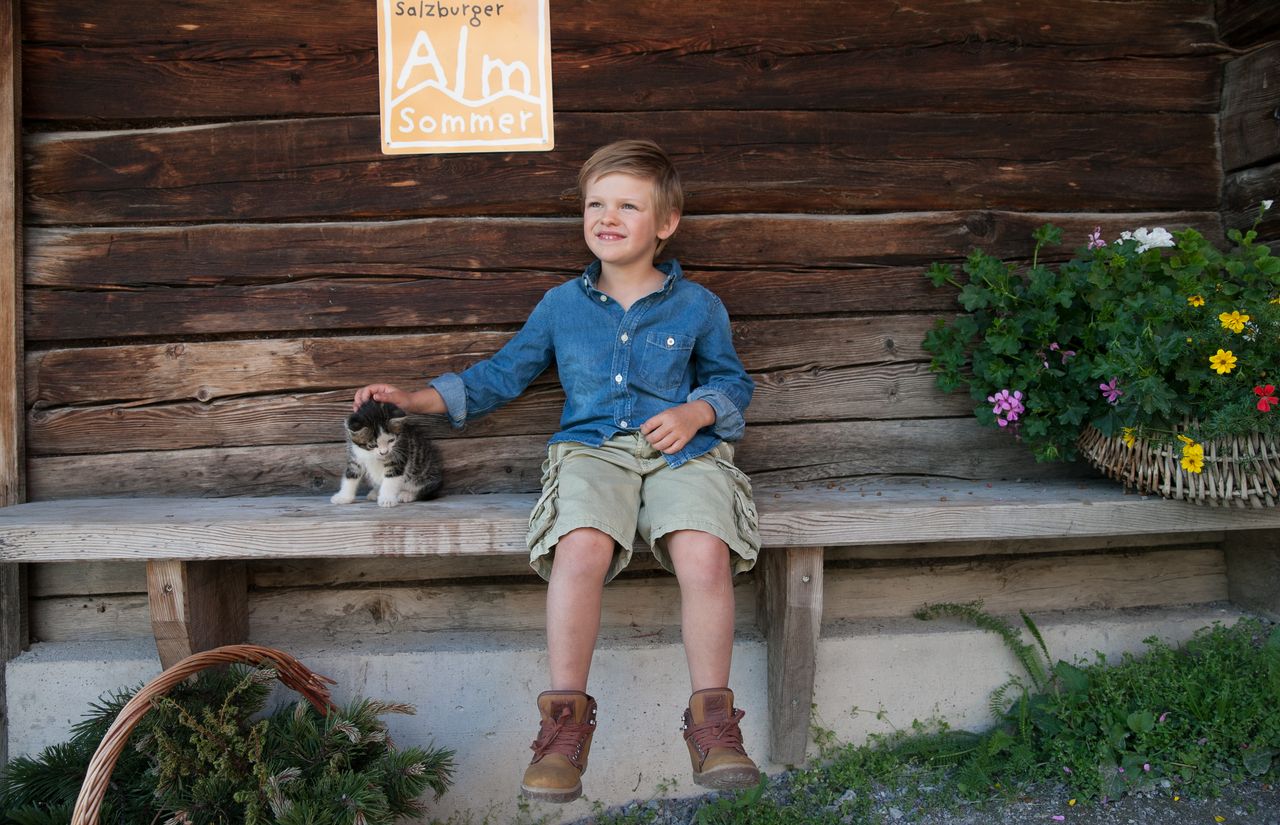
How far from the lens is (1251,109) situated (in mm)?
2986

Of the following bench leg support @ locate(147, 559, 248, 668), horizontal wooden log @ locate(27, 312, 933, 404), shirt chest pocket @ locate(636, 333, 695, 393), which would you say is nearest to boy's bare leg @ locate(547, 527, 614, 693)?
shirt chest pocket @ locate(636, 333, 695, 393)

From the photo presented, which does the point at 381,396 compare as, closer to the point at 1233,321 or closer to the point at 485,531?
the point at 485,531

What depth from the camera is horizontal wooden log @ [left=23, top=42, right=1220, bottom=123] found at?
9.14ft

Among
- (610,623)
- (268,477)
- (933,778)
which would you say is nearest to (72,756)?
(268,477)

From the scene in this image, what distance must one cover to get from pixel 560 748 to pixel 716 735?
35 cm

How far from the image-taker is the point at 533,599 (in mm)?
2934

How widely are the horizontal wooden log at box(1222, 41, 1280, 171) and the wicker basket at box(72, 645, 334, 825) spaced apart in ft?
10.9

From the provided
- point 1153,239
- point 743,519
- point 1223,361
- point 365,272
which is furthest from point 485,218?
point 1223,361

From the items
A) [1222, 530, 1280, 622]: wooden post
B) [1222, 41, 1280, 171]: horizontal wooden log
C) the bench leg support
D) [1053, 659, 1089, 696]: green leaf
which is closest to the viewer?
the bench leg support

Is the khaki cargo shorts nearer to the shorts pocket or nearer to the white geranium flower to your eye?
the shorts pocket

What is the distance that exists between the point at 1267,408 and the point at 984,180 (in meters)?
1.14

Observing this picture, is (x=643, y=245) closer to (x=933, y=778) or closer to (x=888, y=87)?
(x=888, y=87)

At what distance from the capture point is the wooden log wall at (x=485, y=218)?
110 inches

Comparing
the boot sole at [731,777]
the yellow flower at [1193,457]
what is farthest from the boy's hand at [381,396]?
the yellow flower at [1193,457]
